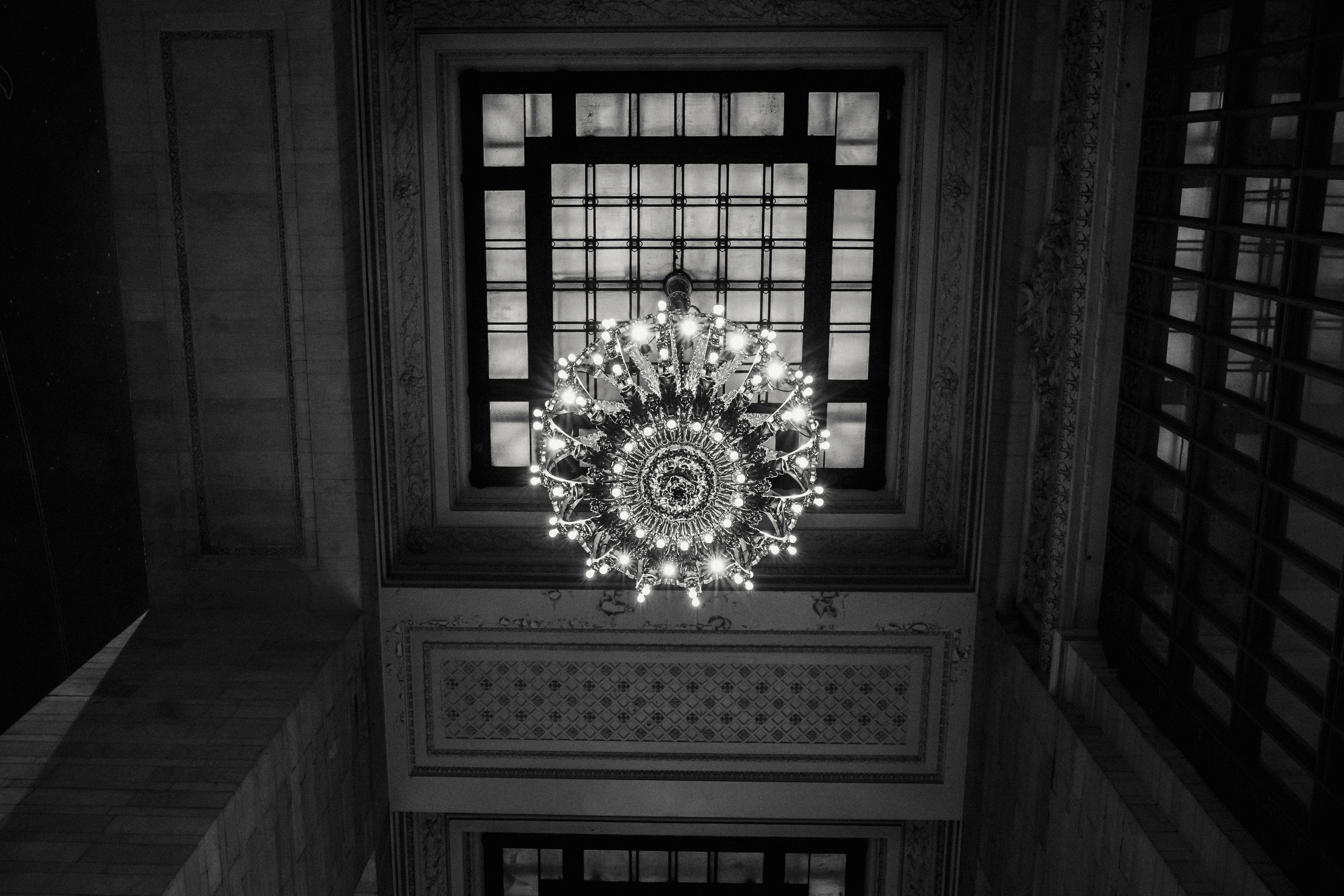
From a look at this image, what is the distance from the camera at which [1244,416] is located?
3838 mm

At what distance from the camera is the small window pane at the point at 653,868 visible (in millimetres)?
7234

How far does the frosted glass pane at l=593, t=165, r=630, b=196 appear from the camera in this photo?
6.06 metres

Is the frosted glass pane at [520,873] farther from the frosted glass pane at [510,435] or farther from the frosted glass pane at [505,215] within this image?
the frosted glass pane at [505,215]

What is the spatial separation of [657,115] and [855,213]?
1183 millimetres

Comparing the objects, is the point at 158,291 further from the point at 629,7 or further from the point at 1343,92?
the point at 1343,92

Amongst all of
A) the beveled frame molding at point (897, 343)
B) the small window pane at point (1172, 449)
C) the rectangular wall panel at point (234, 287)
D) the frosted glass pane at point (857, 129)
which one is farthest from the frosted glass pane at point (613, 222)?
the small window pane at point (1172, 449)

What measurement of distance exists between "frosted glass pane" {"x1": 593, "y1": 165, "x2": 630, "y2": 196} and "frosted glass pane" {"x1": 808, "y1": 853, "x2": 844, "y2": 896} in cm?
429

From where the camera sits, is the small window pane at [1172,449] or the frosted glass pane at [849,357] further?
the frosted glass pane at [849,357]

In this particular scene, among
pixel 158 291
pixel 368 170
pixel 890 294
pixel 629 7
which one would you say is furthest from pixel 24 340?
pixel 890 294

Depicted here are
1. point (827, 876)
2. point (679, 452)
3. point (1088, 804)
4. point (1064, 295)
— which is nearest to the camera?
point (679, 452)

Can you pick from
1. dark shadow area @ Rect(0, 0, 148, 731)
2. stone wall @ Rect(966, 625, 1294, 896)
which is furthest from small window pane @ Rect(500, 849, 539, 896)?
dark shadow area @ Rect(0, 0, 148, 731)

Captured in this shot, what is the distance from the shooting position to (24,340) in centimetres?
441

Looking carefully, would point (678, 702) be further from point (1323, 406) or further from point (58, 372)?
point (1323, 406)

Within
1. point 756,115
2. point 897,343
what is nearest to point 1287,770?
point 897,343
